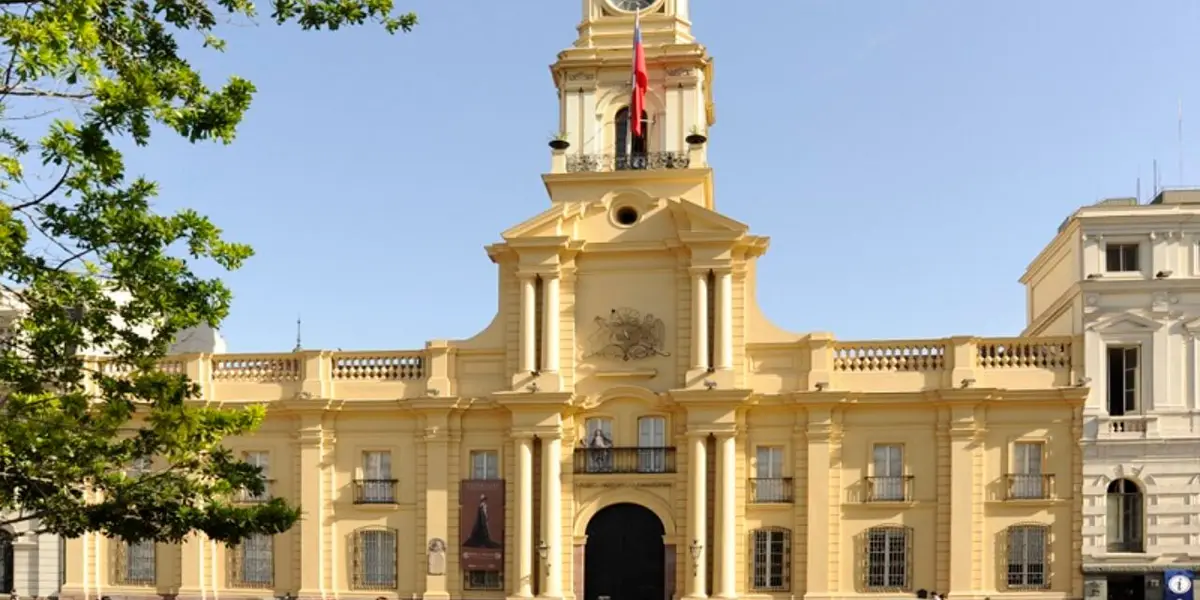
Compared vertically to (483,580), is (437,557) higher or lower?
higher

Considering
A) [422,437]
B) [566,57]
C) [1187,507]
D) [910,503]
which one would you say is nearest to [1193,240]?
[1187,507]

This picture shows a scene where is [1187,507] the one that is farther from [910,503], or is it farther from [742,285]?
[742,285]

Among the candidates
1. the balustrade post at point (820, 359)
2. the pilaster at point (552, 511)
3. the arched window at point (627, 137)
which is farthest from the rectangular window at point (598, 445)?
the arched window at point (627, 137)

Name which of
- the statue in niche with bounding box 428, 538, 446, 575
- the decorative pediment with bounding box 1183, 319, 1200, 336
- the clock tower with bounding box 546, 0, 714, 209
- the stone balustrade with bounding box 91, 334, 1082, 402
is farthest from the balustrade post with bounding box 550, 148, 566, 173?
the decorative pediment with bounding box 1183, 319, 1200, 336

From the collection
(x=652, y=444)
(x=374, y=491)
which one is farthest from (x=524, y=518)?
(x=374, y=491)

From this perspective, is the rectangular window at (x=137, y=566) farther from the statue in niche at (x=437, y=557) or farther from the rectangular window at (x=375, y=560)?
the statue in niche at (x=437, y=557)

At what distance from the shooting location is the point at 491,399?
36.7m

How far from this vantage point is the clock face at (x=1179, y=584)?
3272 centimetres

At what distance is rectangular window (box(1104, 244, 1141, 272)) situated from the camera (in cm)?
3456

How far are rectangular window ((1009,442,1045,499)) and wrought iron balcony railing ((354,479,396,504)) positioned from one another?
1684 cm

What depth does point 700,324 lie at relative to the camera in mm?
36000

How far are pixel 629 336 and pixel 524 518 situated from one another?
5725 millimetres

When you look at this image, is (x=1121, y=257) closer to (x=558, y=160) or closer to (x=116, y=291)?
(x=558, y=160)

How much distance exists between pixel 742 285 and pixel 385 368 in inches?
410
